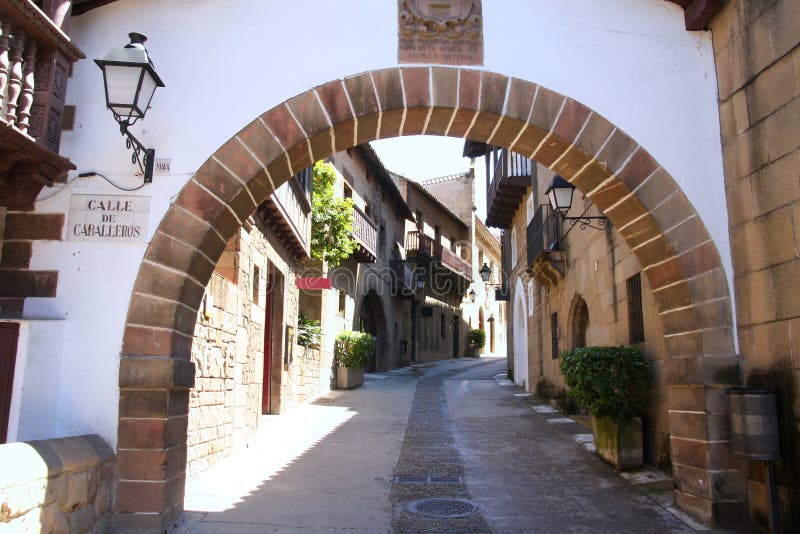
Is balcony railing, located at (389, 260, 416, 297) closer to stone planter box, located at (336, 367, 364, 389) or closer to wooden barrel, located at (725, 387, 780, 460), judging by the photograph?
stone planter box, located at (336, 367, 364, 389)

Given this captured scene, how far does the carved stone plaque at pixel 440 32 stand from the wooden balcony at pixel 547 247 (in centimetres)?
549

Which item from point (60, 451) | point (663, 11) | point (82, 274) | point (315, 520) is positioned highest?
point (663, 11)

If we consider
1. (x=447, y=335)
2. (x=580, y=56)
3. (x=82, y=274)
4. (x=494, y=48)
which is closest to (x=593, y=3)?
(x=580, y=56)

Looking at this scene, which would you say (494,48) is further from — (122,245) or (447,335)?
(447,335)

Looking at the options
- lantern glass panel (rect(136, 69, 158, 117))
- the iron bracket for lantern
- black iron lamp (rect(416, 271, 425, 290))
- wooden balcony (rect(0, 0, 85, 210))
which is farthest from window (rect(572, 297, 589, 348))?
black iron lamp (rect(416, 271, 425, 290))

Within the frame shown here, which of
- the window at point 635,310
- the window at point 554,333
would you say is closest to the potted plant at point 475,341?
the window at point 554,333

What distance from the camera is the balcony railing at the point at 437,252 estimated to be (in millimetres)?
23875

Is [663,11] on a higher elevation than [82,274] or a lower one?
higher

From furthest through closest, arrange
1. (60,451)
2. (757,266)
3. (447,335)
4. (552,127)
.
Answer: (447,335) → (552,127) → (757,266) → (60,451)

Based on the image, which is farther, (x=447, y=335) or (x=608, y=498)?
(x=447, y=335)

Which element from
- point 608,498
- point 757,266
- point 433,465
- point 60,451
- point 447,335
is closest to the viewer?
point 60,451

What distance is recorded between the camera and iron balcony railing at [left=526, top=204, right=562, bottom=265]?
35.2ft

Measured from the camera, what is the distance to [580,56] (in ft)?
16.7

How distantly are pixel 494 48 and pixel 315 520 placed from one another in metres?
3.67
